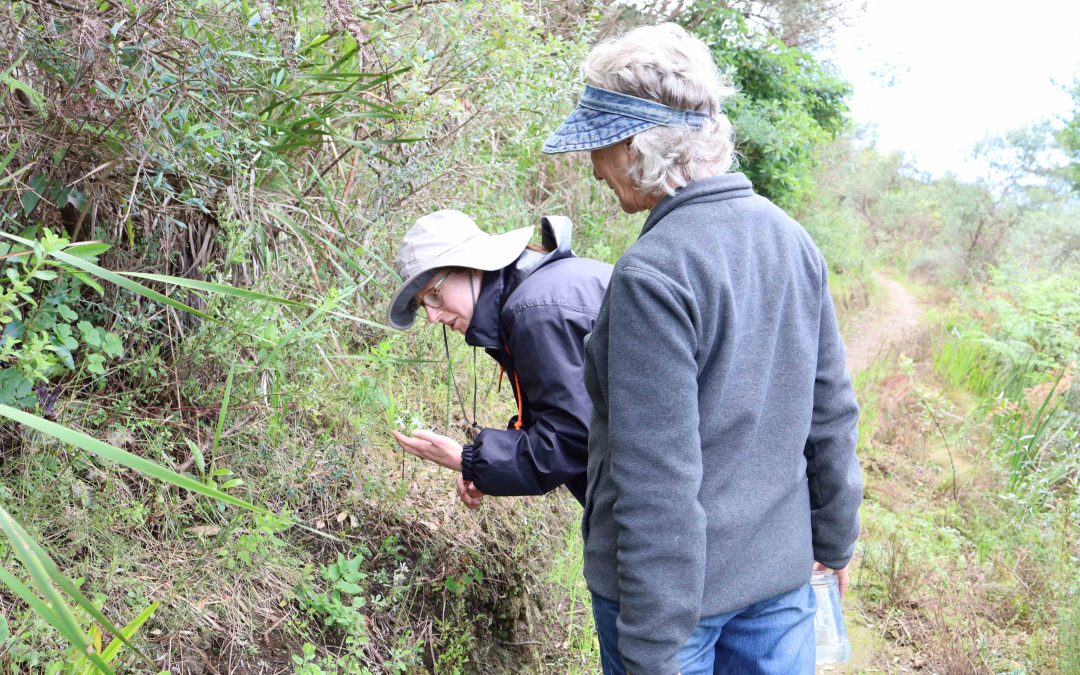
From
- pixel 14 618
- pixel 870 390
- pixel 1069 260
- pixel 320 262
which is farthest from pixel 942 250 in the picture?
pixel 14 618

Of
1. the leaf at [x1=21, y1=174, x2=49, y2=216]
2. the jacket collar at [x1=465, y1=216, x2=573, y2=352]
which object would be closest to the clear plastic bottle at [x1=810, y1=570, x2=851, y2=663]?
the jacket collar at [x1=465, y1=216, x2=573, y2=352]

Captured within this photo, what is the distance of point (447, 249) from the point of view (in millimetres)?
2381

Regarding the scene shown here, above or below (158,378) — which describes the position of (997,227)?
below

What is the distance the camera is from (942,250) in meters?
16.3

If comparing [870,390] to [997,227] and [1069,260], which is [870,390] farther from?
[997,227]

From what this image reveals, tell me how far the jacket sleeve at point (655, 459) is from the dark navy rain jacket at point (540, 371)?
0.51 meters

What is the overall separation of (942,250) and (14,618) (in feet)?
54.5

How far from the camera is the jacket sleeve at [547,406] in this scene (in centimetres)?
220

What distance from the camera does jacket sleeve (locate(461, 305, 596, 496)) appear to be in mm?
2195

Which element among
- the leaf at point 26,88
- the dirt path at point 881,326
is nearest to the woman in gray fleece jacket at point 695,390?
the leaf at point 26,88

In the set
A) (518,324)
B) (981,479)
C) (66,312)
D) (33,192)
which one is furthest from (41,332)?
(981,479)

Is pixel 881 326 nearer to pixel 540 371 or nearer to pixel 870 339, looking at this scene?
pixel 870 339

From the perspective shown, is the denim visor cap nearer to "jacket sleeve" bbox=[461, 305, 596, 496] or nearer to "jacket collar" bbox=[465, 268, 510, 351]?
"jacket sleeve" bbox=[461, 305, 596, 496]

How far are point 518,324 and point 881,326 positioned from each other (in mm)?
10328
